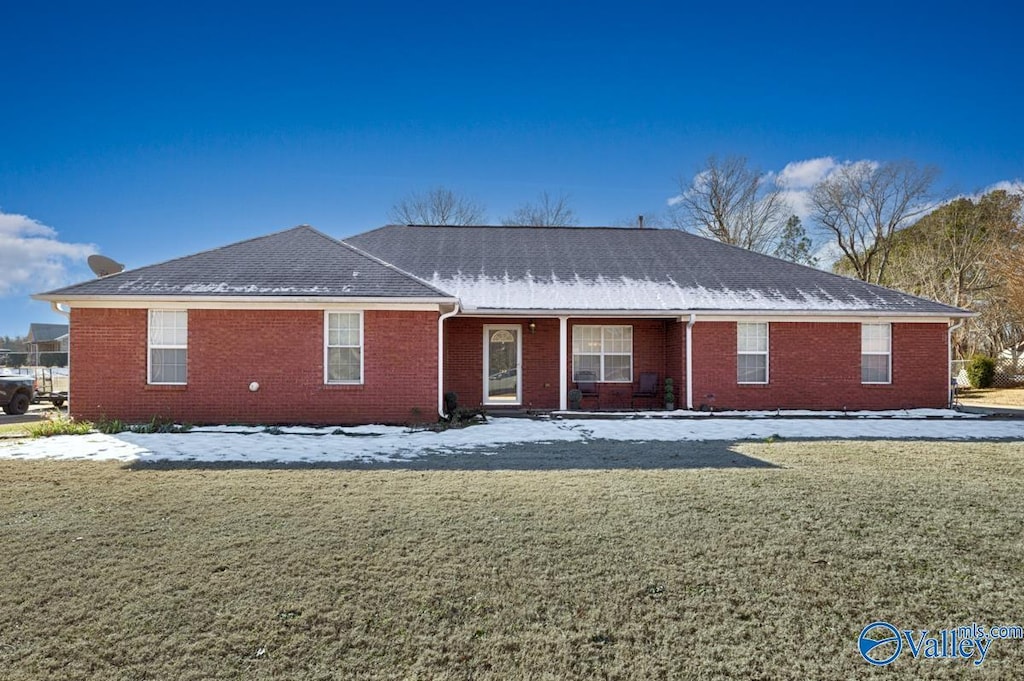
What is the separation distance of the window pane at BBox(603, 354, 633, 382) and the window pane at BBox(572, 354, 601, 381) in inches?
8.8

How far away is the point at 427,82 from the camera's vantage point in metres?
16.3

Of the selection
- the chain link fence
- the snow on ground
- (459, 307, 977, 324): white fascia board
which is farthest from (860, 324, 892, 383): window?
the chain link fence

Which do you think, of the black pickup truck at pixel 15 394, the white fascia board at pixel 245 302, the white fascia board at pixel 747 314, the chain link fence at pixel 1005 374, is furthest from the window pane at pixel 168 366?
the chain link fence at pixel 1005 374

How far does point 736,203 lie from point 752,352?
23.9m

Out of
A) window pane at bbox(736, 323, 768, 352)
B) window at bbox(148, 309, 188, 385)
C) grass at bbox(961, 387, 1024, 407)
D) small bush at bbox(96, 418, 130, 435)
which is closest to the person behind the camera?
small bush at bbox(96, 418, 130, 435)

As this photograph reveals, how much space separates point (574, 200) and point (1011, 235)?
71.9 ft

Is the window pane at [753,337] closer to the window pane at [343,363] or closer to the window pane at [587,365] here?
the window pane at [587,365]

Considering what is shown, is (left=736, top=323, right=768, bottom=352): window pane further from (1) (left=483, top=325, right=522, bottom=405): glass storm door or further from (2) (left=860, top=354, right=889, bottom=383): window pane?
(1) (left=483, top=325, right=522, bottom=405): glass storm door

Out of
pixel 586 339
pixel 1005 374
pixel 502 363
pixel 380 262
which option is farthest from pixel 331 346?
pixel 1005 374

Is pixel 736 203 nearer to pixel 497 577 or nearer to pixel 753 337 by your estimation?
pixel 753 337

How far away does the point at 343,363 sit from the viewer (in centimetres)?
1234

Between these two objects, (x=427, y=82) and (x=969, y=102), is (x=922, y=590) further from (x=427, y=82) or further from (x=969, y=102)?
(x=969, y=102)

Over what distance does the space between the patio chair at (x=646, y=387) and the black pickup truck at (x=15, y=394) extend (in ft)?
59.9

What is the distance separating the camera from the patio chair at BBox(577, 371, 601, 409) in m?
15.4
